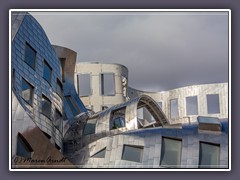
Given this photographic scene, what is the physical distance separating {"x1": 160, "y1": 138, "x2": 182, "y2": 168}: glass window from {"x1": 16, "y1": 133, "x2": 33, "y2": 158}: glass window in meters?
2.33

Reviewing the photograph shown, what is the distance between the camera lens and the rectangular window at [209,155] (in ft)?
28.5

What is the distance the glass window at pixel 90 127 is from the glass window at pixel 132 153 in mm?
2951

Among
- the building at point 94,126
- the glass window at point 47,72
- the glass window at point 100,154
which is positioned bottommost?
the glass window at point 100,154

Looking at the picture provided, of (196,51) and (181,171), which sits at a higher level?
(196,51)

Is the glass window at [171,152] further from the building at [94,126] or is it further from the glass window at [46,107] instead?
the glass window at [46,107]

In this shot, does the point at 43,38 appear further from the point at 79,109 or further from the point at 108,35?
the point at 79,109

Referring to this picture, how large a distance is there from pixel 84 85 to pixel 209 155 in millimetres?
8062

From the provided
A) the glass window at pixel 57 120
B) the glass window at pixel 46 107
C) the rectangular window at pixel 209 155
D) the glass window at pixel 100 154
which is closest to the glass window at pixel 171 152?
the rectangular window at pixel 209 155

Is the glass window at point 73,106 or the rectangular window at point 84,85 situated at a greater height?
the rectangular window at point 84,85

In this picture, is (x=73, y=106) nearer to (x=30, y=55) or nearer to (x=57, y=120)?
(x=57, y=120)

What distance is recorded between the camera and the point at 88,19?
8.72 meters

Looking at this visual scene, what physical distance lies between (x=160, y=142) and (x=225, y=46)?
284 cm

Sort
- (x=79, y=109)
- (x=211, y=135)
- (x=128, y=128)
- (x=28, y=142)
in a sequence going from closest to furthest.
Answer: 1. (x=28, y=142)
2. (x=211, y=135)
3. (x=128, y=128)
4. (x=79, y=109)
